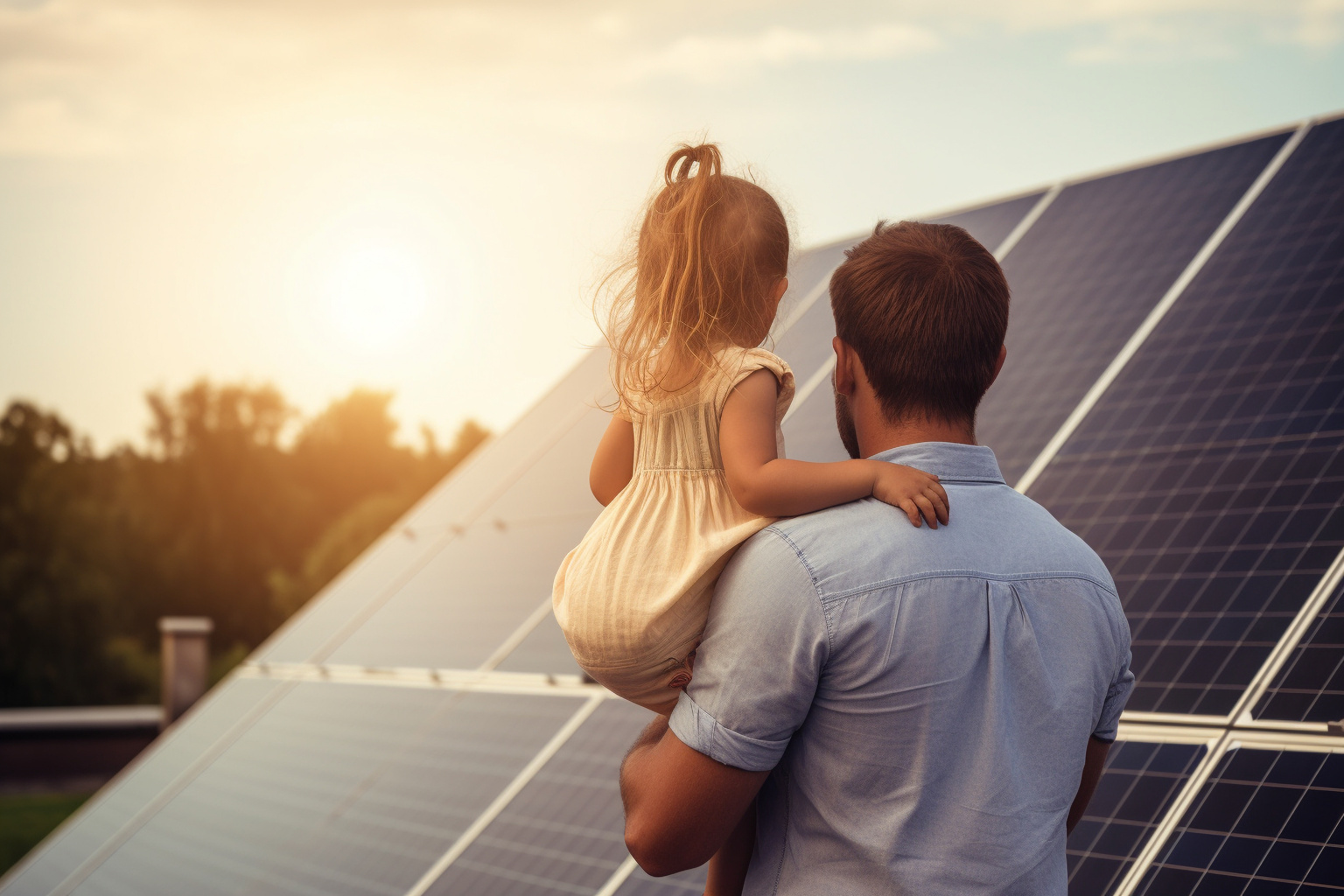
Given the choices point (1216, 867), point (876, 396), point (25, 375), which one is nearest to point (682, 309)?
point (876, 396)

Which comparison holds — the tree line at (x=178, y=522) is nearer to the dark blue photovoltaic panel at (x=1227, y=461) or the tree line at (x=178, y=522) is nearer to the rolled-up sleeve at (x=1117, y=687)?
the dark blue photovoltaic panel at (x=1227, y=461)

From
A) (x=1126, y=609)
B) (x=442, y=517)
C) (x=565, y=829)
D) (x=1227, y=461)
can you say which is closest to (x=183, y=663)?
(x=442, y=517)

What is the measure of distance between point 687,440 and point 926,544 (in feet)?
1.92

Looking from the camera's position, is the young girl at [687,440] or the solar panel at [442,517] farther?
the solar panel at [442,517]

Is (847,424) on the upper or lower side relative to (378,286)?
upper

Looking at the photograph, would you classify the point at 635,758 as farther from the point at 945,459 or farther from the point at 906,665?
the point at 945,459

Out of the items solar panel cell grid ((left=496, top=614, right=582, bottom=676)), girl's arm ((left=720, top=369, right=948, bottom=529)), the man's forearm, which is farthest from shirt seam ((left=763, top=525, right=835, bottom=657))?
solar panel cell grid ((left=496, top=614, right=582, bottom=676))

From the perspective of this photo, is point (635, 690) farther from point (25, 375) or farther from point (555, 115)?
point (25, 375)

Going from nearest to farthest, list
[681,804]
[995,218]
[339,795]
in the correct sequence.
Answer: [681,804]
[339,795]
[995,218]

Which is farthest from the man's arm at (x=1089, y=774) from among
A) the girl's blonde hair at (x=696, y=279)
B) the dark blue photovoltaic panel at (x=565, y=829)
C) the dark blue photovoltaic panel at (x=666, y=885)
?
the dark blue photovoltaic panel at (x=565, y=829)

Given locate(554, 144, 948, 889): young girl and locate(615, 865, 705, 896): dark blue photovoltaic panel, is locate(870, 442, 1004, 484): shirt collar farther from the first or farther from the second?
locate(615, 865, 705, 896): dark blue photovoltaic panel

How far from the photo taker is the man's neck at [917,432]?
79.5 inches

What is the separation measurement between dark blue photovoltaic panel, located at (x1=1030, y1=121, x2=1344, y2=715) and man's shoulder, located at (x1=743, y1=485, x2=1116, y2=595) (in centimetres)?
171

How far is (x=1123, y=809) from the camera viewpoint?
3.16m
